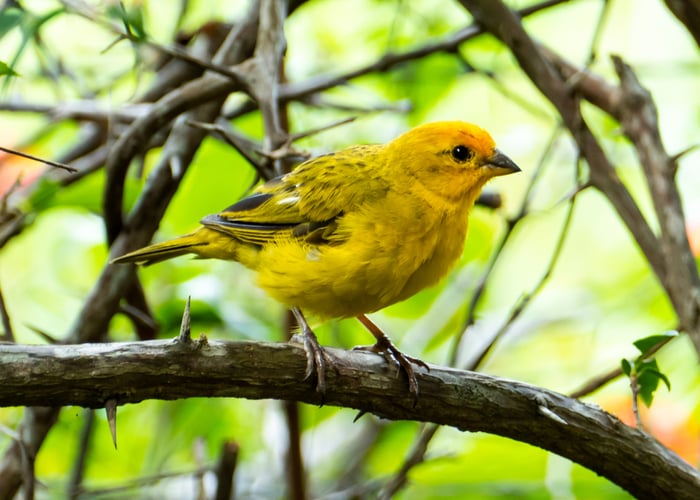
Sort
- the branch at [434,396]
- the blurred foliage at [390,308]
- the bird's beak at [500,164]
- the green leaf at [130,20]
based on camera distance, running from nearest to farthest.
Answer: the branch at [434,396], the green leaf at [130,20], the bird's beak at [500,164], the blurred foliage at [390,308]

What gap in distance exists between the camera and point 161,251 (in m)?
3.71

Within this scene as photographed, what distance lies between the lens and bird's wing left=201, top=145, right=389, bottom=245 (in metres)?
3.70

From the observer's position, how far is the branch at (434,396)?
2350 millimetres

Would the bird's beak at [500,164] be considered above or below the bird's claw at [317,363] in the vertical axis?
above

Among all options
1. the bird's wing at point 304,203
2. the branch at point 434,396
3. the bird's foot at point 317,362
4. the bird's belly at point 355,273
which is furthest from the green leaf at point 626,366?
the bird's wing at point 304,203

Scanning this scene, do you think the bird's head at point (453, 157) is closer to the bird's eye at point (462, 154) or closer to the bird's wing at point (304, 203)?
the bird's eye at point (462, 154)

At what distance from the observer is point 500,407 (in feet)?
9.18

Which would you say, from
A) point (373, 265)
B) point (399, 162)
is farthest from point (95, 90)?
point (373, 265)

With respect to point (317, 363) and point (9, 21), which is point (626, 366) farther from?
point (9, 21)

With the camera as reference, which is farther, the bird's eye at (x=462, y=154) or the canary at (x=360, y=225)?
the bird's eye at (x=462, y=154)

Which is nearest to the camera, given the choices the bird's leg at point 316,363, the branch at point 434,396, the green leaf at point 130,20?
the branch at point 434,396

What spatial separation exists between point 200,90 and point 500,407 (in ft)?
6.26

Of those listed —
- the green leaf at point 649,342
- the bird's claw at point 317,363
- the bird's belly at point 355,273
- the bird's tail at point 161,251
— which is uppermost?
the bird's tail at point 161,251

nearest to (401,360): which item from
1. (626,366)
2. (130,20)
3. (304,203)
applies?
(626,366)
